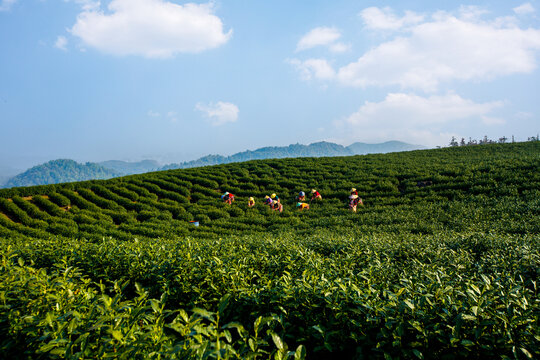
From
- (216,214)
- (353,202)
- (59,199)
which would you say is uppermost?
(59,199)

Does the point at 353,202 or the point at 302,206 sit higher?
the point at 353,202

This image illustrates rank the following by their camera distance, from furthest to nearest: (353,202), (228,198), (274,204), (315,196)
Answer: (228,198) < (315,196) < (274,204) < (353,202)

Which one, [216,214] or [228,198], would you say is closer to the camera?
[216,214]

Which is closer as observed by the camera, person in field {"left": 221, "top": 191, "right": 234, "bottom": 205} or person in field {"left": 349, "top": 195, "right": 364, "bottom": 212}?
person in field {"left": 349, "top": 195, "right": 364, "bottom": 212}

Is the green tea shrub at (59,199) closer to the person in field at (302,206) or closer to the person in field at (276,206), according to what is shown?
the person in field at (276,206)

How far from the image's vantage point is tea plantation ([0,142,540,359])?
221 centimetres

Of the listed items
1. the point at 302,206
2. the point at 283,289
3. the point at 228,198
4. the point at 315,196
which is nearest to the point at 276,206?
the point at 302,206

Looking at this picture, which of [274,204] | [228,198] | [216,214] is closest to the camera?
[216,214]

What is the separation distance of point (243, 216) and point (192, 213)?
359cm

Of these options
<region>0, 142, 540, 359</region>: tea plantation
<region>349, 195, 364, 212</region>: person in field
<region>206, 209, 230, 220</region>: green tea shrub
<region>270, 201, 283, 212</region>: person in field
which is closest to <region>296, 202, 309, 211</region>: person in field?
<region>270, 201, 283, 212</region>: person in field

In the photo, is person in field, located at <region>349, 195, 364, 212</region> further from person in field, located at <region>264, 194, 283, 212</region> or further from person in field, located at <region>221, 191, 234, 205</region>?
person in field, located at <region>221, 191, 234, 205</region>

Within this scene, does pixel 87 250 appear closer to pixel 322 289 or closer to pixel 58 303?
pixel 58 303

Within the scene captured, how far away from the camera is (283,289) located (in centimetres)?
290

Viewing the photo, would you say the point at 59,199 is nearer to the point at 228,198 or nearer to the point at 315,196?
the point at 228,198
